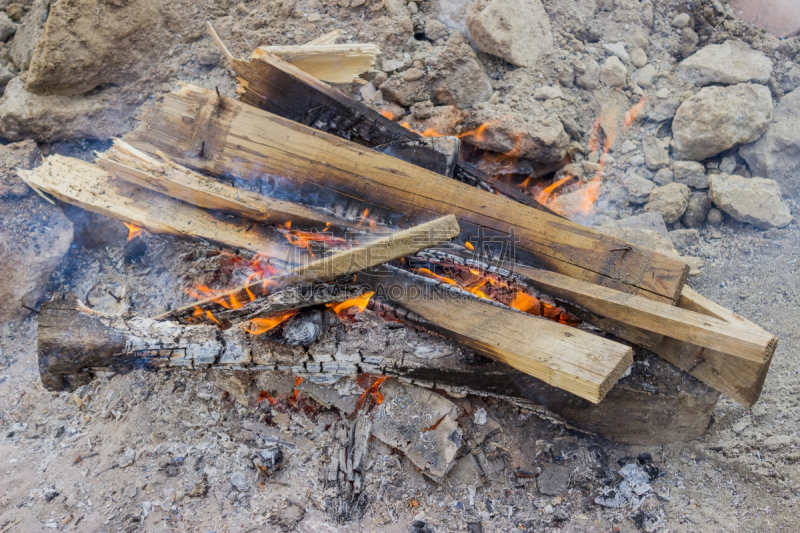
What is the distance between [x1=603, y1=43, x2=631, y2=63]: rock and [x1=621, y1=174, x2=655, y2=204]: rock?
3.82ft

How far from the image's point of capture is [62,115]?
12.6ft

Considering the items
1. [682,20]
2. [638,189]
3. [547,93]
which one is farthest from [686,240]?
[682,20]

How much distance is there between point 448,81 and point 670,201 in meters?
2.03

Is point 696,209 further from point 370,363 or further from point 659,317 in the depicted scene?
point 370,363

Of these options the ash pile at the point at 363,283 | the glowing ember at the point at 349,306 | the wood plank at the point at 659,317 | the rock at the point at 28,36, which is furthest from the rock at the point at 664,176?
the rock at the point at 28,36

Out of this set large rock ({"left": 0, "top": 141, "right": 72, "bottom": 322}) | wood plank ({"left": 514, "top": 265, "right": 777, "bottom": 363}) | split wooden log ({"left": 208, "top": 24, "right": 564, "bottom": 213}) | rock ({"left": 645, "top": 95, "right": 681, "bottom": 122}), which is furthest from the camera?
rock ({"left": 645, "top": 95, "right": 681, "bottom": 122})

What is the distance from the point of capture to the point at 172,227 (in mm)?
2852

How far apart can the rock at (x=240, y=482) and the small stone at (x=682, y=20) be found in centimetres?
512

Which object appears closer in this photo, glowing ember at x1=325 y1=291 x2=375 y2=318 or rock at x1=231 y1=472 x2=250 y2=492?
rock at x1=231 y1=472 x2=250 y2=492

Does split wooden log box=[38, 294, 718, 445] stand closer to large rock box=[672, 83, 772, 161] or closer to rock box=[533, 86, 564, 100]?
large rock box=[672, 83, 772, 161]

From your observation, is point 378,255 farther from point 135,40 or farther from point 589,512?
point 135,40

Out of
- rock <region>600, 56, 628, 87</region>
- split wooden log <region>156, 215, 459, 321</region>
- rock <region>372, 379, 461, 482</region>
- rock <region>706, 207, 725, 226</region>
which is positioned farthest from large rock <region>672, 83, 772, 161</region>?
rock <region>372, 379, 461, 482</region>

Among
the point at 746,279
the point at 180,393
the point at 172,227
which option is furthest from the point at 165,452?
the point at 746,279

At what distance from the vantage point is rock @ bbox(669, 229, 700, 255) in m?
3.71
